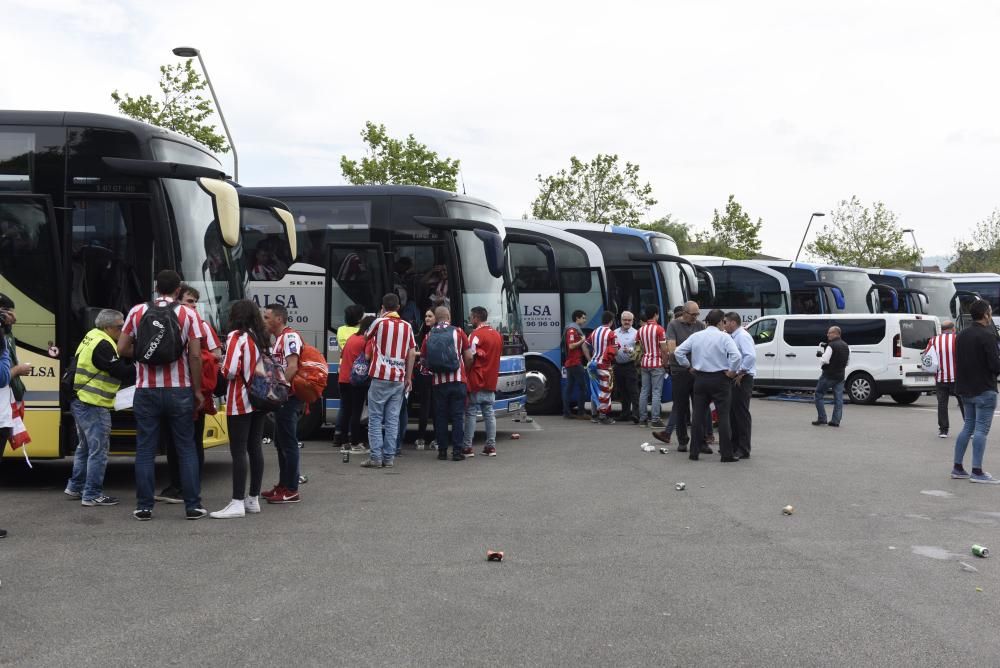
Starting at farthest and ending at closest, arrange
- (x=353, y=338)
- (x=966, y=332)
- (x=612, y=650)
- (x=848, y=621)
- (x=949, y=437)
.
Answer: (x=949, y=437) → (x=353, y=338) → (x=966, y=332) → (x=848, y=621) → (x=612, y=650)

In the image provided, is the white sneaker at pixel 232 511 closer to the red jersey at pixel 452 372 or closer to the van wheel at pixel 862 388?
the red jersey at pixel 452 372

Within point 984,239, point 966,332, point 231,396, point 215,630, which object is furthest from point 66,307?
point 984,239

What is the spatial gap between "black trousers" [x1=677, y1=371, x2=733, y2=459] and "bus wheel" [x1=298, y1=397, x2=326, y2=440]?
492cm

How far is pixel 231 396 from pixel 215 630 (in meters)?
3.43

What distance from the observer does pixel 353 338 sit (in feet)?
42.0

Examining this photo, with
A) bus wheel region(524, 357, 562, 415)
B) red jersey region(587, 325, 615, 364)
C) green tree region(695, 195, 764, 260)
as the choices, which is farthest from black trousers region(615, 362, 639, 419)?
green tree region(695, 195, 764, 260)

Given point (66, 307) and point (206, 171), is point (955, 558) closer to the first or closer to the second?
point (206, 171)

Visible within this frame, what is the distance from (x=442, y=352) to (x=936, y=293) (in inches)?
1190

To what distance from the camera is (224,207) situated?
9477 millimetres

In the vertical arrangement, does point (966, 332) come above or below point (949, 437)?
above

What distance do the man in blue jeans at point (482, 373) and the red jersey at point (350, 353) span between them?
1.28 m

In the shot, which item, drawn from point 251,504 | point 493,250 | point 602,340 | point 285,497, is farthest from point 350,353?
point 602,340

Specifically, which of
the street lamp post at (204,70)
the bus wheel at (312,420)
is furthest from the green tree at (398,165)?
the bus wheel at (312,420)

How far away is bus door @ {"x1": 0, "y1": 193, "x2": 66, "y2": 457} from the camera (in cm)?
979
